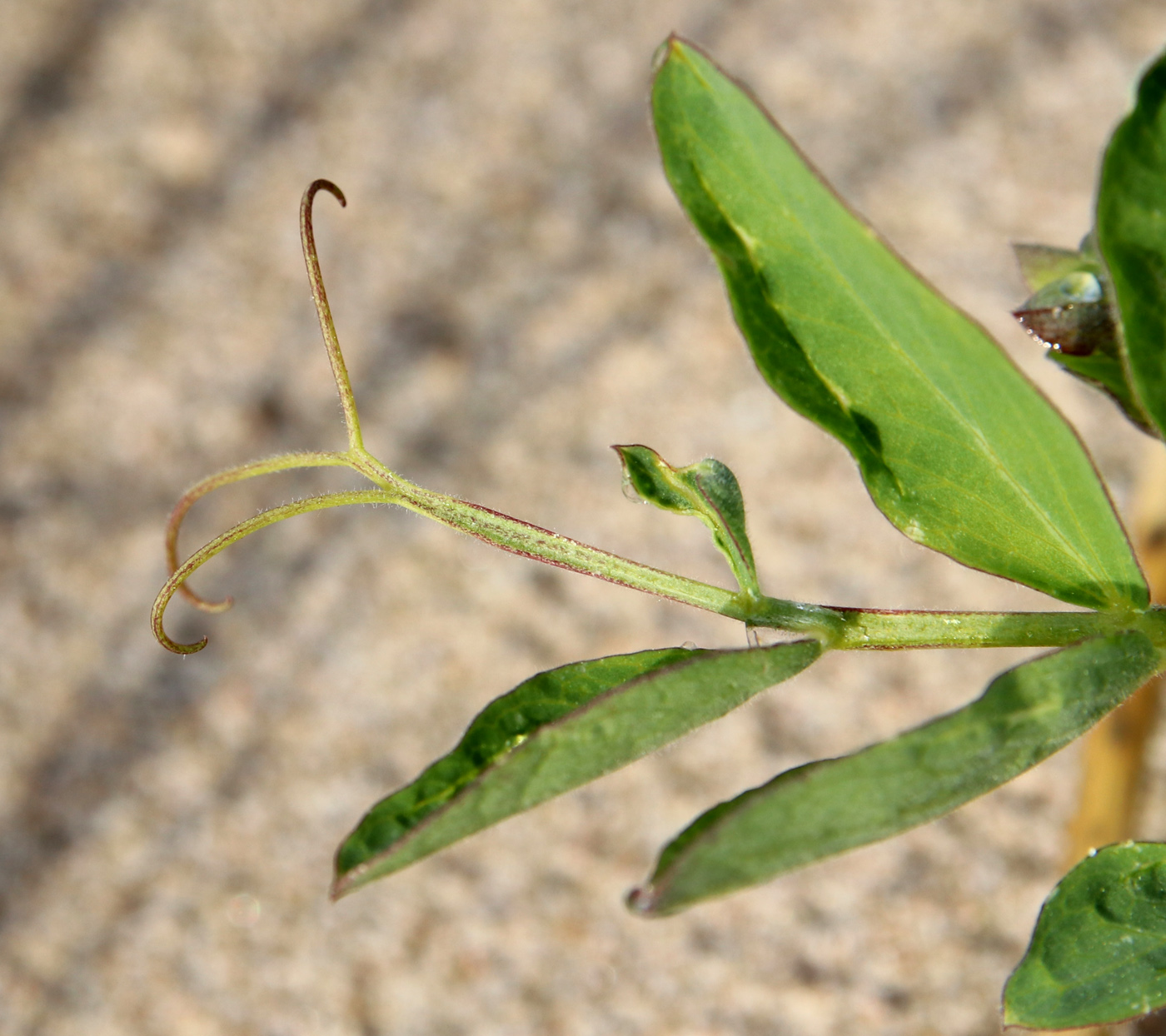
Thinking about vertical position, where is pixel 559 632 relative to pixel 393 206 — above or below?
below

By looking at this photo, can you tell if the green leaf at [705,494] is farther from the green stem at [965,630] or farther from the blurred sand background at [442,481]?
the blurred sand background at [442,481]

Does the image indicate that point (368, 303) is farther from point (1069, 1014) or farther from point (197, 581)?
point (1069, 1014)

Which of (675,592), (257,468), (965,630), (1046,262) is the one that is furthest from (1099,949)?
(257,468)

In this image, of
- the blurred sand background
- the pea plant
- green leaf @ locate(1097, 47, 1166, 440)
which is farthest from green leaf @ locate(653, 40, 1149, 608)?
the blurred sand background

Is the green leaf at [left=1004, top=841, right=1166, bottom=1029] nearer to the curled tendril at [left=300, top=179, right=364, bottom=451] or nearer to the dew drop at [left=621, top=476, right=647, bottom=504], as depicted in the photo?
the dew drop at [left=621, top=476, right=647, bottom=504]

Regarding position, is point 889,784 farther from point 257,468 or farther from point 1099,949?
point 257,468

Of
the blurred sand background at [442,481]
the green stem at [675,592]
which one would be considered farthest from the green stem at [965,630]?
the blurred sand background at [442,481]

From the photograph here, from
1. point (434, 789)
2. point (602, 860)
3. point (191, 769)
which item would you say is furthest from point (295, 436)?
point (434, 789)
